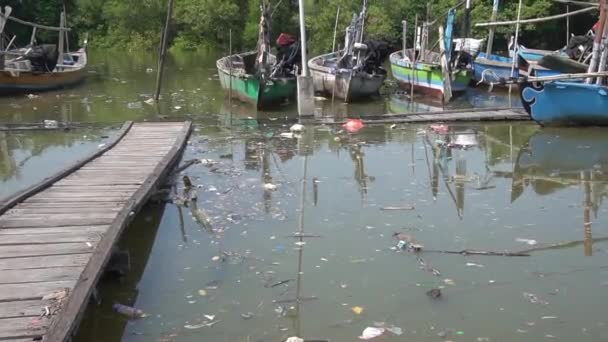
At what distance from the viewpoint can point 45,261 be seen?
13.8ft

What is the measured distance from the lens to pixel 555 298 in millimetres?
4656

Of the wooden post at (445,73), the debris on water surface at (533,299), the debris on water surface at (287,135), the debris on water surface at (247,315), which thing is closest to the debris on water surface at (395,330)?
the debris on water surface at (247,315)

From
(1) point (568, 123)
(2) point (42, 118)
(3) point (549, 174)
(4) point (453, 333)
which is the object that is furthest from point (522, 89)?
(2) point (42, 118)

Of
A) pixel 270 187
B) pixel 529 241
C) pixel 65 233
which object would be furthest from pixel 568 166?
pixel 65 233

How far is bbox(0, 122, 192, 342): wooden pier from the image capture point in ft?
11.4

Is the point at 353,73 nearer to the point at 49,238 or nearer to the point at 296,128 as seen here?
the point at 296,128

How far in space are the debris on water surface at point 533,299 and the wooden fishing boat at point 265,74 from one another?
995 centimetres

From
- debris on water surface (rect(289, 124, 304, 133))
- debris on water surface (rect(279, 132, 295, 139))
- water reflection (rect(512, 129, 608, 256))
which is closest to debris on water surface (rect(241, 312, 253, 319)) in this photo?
water reflection (rect(512, 129, 608, 256))

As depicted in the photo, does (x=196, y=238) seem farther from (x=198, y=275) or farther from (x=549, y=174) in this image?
(x=549, y=174)

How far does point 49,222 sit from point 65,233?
34 centimetres

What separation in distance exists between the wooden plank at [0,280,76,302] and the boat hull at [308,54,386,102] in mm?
12153

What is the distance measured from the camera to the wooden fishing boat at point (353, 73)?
1557 cm

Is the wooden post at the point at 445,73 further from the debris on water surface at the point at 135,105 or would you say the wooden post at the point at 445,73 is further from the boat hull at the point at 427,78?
the debris on water surface at the point at 135,105

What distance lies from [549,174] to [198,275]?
17.5 feet
